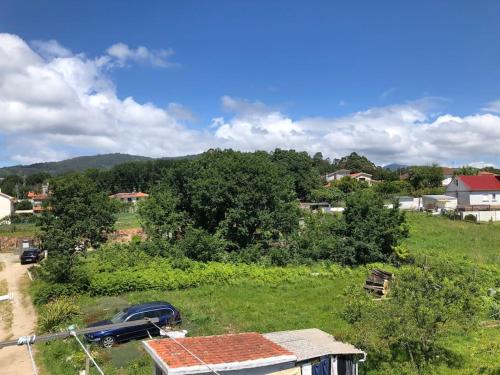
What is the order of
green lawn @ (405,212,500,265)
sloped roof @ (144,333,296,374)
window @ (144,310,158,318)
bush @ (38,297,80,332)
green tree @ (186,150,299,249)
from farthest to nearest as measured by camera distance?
green tree @ (186,150,299,249)
green lawn @ (405,212,500,265)
bush @ (38,297,80,332)
window @ (144,310,158,318)
sloped roof @ (144,333,296,374)

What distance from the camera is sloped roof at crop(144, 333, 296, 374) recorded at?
32.6 feet

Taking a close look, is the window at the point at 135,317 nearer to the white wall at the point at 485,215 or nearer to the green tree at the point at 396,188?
the white wall at the point at 485,215

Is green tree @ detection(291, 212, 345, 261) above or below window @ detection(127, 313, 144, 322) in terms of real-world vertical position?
above

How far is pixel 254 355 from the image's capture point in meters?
10.7

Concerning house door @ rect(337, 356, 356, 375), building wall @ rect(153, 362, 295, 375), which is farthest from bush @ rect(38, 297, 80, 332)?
house door @ rect(337, 356, 356, 375)

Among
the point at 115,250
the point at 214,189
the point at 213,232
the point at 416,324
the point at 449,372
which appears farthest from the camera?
the point at 213,232

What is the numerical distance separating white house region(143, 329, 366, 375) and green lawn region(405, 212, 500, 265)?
2283 cm

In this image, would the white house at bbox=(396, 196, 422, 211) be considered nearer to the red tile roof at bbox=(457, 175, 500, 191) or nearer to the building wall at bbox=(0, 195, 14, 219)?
the red tile roof at bbox=(457, 175, 500, 191)

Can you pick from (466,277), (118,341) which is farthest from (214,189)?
→ (466,277)

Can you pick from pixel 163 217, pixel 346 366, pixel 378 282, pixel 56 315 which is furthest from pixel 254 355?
pixel 163 217

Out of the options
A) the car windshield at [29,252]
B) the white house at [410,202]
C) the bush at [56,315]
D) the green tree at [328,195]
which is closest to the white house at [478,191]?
the white house at [410,202]

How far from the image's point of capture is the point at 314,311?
22562mm

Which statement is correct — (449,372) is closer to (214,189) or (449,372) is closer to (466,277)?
(466,277)

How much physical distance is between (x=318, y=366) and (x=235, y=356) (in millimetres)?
2607
